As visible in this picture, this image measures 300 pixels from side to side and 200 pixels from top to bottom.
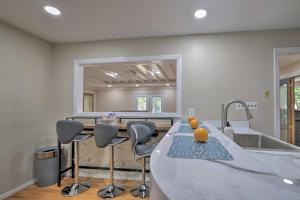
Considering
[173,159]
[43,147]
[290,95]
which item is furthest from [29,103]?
[290,95]

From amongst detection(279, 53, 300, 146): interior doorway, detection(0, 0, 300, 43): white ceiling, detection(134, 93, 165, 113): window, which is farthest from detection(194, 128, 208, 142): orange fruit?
detection(134, 93, 165, 113): window

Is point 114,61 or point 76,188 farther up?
point 114,61

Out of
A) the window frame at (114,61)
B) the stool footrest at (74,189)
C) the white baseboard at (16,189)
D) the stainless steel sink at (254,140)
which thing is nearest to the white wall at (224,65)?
the window frame at (114,61)

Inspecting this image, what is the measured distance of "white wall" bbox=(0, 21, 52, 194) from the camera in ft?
8.16

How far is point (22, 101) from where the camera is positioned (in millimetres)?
2762

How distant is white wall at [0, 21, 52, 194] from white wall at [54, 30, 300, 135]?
1.47m

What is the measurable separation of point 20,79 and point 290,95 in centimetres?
576

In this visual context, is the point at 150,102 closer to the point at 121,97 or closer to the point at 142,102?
the point at 142,102

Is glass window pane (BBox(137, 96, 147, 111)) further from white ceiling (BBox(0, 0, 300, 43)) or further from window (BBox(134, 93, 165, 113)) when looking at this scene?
white ceiling (BBox(0, 0, 300, 43))

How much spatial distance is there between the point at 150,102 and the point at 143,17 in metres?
7.42

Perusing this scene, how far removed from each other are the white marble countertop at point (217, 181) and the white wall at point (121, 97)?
869cm

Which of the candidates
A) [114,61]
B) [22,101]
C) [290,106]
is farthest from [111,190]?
[290,106]

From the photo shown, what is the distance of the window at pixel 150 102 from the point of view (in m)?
9.57

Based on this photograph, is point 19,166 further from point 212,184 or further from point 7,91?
point 212,184
